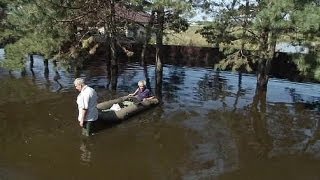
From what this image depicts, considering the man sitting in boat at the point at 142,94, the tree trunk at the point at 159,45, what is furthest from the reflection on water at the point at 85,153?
the tree trunk at the point at 159,45

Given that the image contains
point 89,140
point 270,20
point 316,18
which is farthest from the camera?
point 270,20

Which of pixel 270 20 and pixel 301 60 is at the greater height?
pixel 270 20

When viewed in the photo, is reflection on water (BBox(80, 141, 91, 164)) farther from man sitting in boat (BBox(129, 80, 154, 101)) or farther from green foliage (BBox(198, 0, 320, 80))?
green foliage (BBox(198, 0, 320, 80))

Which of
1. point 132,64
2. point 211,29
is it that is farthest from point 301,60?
point 132,64

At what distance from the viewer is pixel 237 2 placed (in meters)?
20.3

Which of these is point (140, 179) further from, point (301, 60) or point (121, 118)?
point (301, 60)

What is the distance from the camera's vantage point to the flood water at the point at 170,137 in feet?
37.2

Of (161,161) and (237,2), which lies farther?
(237,2)

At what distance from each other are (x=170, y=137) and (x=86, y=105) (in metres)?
3.02

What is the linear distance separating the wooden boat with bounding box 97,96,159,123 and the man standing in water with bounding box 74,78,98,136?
0.68 metres

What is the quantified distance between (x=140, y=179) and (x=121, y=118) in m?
4.95

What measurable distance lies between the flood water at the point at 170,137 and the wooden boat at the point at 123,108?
274 millimetres

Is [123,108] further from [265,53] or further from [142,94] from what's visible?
[265,53]

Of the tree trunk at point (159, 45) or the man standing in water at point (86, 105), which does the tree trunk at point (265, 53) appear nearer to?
the tree trunk at point (159, 45)
